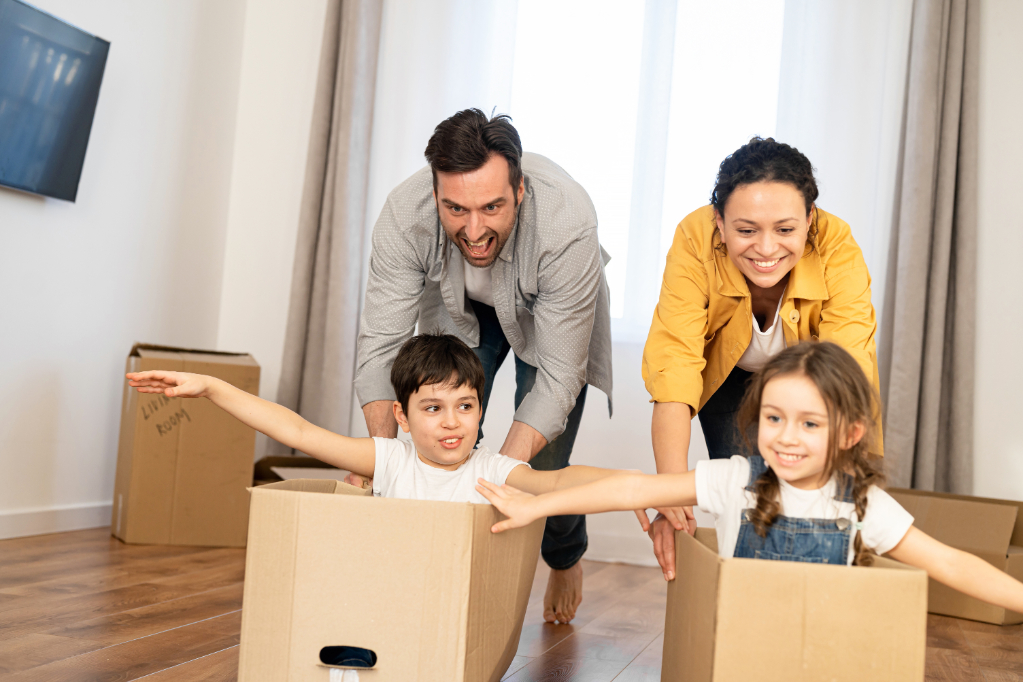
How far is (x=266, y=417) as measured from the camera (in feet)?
4.53

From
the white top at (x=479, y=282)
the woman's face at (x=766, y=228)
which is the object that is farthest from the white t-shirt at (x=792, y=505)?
the white top at (x=479, y=282)

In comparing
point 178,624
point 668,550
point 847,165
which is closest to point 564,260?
point 668,550

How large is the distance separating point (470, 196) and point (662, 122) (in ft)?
5.86

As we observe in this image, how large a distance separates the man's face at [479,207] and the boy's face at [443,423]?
284 mm

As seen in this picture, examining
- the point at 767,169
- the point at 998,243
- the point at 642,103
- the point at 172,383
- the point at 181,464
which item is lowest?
the point at 181,464

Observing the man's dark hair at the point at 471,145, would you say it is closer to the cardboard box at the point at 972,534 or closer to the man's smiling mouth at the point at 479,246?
the man's smiling mouth at the point at 479,246

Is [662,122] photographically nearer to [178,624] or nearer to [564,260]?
[564,260]

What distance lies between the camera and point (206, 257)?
11.0 ft

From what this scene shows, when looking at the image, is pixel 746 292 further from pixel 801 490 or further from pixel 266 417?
pixel 266 417

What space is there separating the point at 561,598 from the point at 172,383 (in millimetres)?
1108

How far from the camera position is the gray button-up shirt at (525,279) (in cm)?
167

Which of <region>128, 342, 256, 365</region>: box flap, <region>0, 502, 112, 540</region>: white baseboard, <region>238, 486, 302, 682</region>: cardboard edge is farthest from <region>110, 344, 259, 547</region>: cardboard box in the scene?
<region>238, 486, 302, 682</region>: cardboard edge

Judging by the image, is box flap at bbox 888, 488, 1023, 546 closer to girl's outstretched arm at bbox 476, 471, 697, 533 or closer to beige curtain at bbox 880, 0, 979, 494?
beige curtain at bbox 880, 0, 979, 494

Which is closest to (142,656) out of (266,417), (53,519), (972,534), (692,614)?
(266,417)
